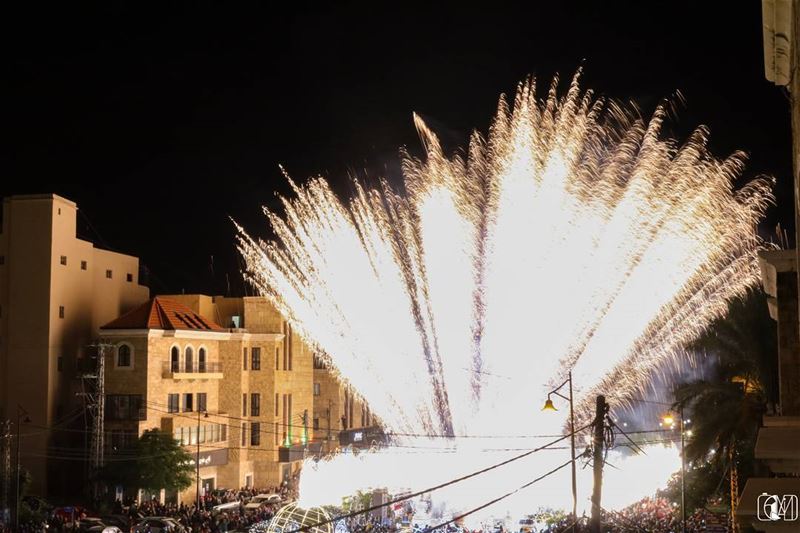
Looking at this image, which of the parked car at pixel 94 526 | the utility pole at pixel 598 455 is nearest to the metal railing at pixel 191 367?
the parked car at pixel 94 526

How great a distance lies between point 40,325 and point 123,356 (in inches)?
163

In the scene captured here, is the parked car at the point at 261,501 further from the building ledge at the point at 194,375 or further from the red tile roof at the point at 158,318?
the red tile roof at the point at 158,318

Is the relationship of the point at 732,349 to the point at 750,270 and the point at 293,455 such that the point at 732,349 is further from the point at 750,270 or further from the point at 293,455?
the point at 293,455

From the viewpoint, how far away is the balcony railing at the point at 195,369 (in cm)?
4772

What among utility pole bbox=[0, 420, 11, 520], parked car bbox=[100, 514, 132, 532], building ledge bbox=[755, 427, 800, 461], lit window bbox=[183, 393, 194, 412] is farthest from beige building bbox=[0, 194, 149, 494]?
building ledge bbox=[755, 427, 800, 461]

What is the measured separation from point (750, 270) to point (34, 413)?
108 ft

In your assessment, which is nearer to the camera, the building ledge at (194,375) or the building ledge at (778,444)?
the building ledge at (778,444)

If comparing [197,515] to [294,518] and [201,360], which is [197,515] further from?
[201,360]

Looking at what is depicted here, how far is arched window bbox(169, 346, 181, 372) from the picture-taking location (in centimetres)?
4814

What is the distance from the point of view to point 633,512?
35.1 m

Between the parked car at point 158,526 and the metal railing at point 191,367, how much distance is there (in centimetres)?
1357

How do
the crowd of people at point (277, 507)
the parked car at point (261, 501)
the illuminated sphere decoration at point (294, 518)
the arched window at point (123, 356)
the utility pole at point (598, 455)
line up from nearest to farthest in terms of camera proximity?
the utility pole at point (598, 455) < the illuminated sphere decoration at point (294, 518) < the crowd of people at point (277, 507) < the parked car at point (261, 501) < the arched window at point (123, 356)

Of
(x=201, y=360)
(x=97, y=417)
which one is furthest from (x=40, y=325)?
(x=201, y=360)

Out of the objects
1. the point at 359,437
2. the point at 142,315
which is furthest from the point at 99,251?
the point at 359,437
